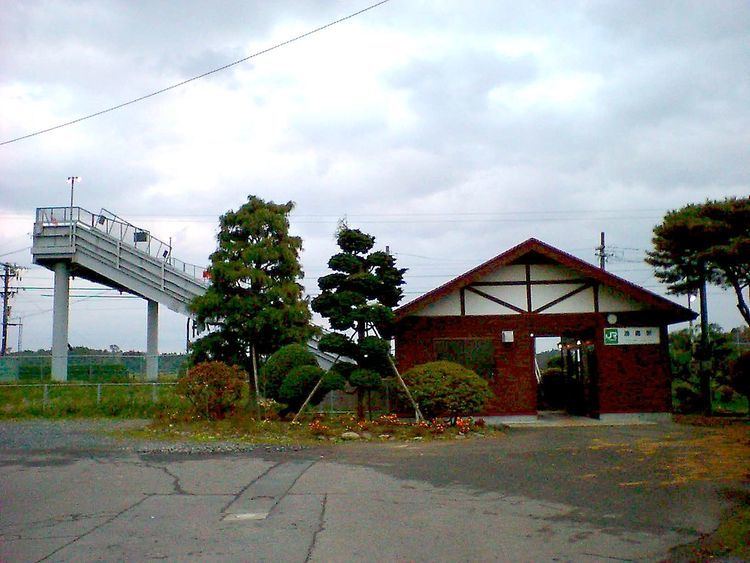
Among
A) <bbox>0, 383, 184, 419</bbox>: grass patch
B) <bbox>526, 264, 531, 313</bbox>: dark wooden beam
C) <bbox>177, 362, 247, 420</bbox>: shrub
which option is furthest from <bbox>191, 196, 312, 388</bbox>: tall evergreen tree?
<bbox>526, 264, 531, 313</bbox>: dark wooden beam

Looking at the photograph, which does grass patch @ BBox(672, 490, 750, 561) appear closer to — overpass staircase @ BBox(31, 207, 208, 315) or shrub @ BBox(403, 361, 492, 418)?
shrub @ BBox(403, 361, 492, 418)

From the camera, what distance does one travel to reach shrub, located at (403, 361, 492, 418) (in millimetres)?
18562

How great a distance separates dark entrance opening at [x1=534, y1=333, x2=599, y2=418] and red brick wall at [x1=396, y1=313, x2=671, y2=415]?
0.59 metres

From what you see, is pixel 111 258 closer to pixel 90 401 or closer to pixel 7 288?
pixel 90 401

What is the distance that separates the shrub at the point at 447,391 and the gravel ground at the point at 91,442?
421 cm

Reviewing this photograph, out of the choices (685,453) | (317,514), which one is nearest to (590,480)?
(685,453)

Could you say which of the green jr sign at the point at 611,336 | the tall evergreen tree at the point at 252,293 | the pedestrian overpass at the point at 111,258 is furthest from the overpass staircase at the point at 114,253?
the green jr sign at the point at 611,336

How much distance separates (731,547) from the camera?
24.1ft

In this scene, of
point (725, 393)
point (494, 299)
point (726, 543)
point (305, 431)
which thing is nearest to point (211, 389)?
point (305, 431)

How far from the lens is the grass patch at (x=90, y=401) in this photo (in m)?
24.0

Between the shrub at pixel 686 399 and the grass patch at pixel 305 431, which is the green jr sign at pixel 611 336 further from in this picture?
the shrub at pixel 686 399

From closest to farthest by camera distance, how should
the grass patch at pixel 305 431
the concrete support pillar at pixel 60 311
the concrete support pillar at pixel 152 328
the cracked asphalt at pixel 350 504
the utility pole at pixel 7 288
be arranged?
the cracked asphalt at pixel 350 504, the grass patch at pixel 305 431, the concrete support pillar at pixel 60 311, the concrete support pillar at pixel 152 328, the utility pole at pixel 7 288

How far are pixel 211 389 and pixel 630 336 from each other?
1138 centimetres

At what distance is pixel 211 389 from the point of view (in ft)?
63.9
